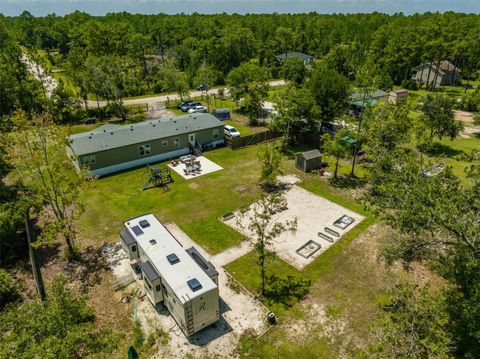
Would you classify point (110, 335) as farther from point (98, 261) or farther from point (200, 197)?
point (200, 197)

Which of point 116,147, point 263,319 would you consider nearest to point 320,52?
point 116,147

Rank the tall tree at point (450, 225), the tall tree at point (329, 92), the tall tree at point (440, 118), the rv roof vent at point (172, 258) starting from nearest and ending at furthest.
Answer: the tall tree at point (450, 225), the rv roof vent at point (172, 258), the tall tree at point (440, 118), the tall tree at point (329, 92)

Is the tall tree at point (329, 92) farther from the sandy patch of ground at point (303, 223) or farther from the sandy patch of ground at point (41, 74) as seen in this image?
the sandy patch of ground at point (41, 74)

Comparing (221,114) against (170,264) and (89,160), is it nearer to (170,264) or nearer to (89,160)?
(89,160)

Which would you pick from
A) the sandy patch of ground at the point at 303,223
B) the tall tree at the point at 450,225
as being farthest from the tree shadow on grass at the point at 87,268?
the tall tree at the point at 450,225

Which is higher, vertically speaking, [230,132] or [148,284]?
[230,132]

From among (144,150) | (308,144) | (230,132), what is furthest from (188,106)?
(308,144)
